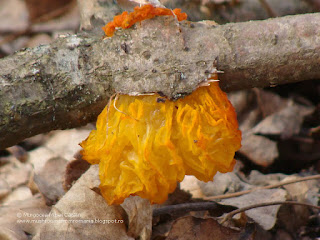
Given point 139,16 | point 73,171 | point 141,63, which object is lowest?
point 73,171

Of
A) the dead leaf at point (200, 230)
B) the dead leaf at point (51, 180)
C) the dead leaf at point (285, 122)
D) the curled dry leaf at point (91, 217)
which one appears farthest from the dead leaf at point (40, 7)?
the dead leaf at point (200, 230)

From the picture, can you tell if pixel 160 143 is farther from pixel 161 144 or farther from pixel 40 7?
pixel 40 7

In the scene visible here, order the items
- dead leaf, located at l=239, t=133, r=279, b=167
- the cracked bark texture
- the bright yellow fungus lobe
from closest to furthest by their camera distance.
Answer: the bright yellow fungus lobe < the cracked bark texture < dead leaf, located at l=239, t=133, r=279, b=167

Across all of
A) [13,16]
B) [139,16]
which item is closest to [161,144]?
[139,16]

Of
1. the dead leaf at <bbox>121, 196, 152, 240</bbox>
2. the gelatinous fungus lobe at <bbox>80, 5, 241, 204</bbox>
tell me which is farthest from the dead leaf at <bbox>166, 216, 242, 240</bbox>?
the gelatinous fungus lobe at <bbox>80, 5, 241, 204</bbox>

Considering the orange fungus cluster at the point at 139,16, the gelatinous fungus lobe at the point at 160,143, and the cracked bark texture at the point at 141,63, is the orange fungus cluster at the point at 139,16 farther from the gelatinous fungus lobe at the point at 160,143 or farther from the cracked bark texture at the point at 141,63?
the gelatinous fungus lobe at the point at 160,143

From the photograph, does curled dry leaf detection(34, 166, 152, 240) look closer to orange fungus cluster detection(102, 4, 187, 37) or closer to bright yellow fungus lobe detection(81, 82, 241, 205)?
bright yellow fungus lobe detection(81, 82, 241, 205)
